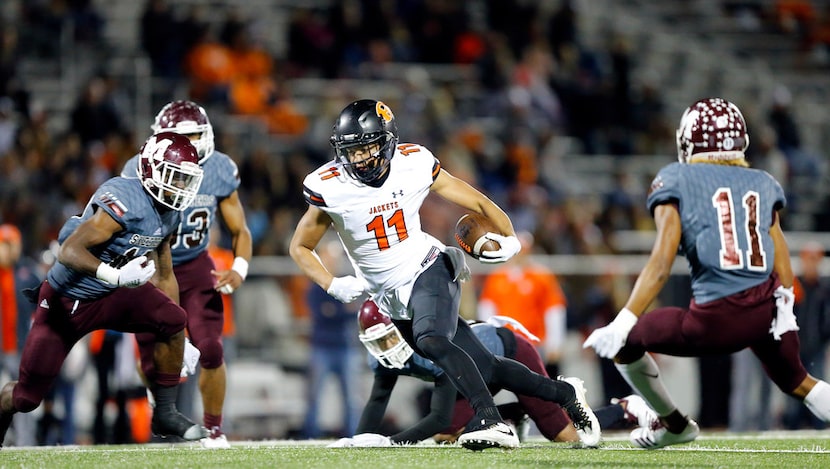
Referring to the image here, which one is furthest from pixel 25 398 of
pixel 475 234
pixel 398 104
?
pixel 398 104

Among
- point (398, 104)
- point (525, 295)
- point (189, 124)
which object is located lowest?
point (525, 295)

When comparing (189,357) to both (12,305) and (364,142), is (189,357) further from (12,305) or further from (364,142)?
(12,305)

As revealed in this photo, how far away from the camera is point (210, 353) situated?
7.32 m

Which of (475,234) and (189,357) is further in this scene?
(189,357)

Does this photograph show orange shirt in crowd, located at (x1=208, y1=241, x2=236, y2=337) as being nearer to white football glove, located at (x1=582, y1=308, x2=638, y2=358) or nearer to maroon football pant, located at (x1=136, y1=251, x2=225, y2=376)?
maroon football pant, located at (x1=136, y1=251, x2=225, y2=376)

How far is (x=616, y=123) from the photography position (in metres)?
15.0

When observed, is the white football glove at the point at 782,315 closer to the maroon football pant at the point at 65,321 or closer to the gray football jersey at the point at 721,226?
the gray football jersey at the point at 721,226


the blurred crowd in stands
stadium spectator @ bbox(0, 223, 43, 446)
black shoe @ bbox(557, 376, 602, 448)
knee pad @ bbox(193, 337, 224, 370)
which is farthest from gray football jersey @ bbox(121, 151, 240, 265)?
the blurred crowd in stands

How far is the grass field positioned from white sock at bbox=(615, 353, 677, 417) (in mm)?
275

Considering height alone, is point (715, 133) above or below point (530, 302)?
above

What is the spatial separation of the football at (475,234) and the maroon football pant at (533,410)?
848 mm

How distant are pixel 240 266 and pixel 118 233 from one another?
114 centimetres

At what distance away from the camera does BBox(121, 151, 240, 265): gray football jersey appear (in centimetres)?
735

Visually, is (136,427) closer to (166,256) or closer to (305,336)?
(305,336)
